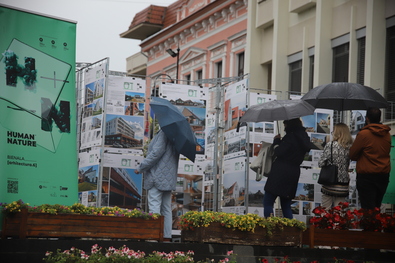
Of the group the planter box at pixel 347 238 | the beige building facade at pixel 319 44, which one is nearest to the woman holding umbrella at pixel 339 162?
the planter box at pixel 347 238

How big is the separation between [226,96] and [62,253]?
814 cm

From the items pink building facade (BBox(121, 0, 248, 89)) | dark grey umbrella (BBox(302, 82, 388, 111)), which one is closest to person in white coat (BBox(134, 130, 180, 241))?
dark grey umbrella (BBox(302, 82, 388, 111))

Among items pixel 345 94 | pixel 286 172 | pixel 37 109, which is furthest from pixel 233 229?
pixel 345 94

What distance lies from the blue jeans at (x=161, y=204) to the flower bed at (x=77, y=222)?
2122mm

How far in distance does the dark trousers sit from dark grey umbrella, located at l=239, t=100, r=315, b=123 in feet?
4.75

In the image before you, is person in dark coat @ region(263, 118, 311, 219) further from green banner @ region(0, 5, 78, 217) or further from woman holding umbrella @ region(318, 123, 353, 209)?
green banner @ region(0, 5, 78, 217)

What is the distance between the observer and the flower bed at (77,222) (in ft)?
33.2

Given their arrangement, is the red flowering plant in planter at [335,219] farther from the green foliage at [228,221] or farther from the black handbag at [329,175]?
the black handbag at [329,175]

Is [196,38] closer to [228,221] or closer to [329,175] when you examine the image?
[329,175]

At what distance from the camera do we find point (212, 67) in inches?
1457

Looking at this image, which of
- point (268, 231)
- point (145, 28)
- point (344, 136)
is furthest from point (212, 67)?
point (268, 231)

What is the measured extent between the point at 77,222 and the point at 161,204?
10.6 ft

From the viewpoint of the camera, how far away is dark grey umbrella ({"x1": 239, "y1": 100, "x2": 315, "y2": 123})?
13312mm

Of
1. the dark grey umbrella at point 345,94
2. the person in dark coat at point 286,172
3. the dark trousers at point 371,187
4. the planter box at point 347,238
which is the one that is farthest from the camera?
the dark grey umbrella at point 345,94
